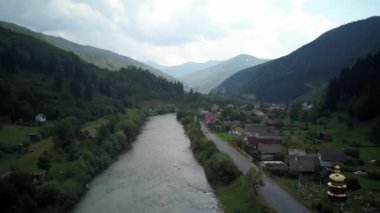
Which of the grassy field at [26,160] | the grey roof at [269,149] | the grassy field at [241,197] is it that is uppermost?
the grey roof at [269,149]

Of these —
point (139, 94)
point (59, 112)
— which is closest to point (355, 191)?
point (59, 112)

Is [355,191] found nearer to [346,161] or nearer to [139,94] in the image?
[346,161]

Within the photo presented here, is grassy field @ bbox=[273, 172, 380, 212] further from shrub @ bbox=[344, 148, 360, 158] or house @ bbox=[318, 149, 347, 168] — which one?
shrub @ bbox=[344, 148, 360, 158]

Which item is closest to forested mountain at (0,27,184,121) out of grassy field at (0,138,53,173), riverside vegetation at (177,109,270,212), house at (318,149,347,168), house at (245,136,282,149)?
grassy field at (0,138,53,173)

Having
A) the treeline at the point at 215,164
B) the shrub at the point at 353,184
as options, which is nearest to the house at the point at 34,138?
the treeline at the point at 215,164

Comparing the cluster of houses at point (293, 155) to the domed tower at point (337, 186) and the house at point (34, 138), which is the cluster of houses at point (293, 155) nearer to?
the domed tower at point (337, 186)
